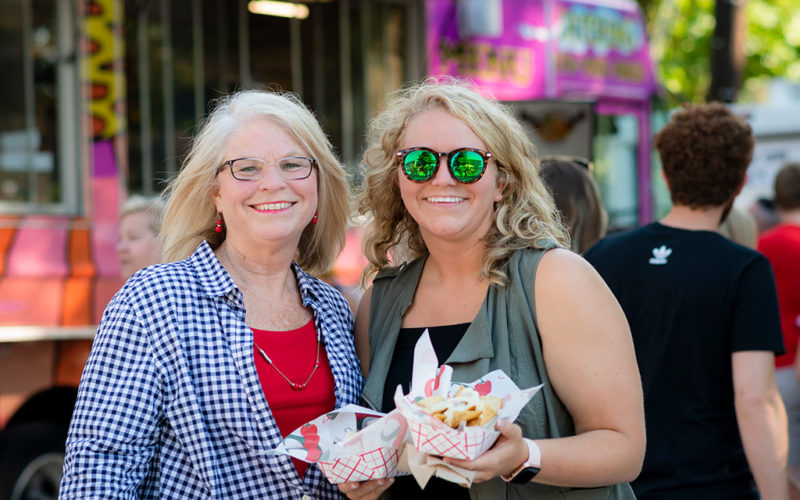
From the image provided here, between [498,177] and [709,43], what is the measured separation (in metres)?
18.7

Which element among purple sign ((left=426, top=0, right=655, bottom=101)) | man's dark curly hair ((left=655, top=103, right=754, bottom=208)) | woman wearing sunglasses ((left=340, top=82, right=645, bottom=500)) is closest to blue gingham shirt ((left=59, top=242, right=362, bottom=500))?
woman wearing sunglasses ((left=340, top=82, right=645, bottom=500))

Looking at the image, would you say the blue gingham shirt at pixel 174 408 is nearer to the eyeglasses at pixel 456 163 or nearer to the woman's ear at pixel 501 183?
the eyeglasses at pixel 456 163

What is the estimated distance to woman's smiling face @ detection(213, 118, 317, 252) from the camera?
2.61 m

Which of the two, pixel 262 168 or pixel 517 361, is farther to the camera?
pixel 262 168

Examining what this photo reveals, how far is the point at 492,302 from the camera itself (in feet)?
8.18

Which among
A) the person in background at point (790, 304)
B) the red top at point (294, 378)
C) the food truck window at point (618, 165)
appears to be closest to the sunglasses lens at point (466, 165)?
the red top at point (294, 378)

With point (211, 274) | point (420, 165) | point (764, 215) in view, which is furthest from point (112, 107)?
point (764, 215)

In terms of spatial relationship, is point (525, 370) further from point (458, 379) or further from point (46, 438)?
point (46, 438)

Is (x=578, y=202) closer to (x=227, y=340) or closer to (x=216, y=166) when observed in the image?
(x=216, y=166)

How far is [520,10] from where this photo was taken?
7.27 meters

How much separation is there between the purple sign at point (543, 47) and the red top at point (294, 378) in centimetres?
423

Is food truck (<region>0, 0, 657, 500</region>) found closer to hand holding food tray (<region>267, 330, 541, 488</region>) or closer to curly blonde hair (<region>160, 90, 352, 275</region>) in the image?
curly blonde hair (<region>160, 90, 352, 275</region>)

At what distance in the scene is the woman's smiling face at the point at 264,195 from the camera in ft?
8.57

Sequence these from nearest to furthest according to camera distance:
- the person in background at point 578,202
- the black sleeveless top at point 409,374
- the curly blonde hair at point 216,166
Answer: the black sleeveless top at point 409,374, the curly blonde hair at point 216,166, the person in background at point 578,202
